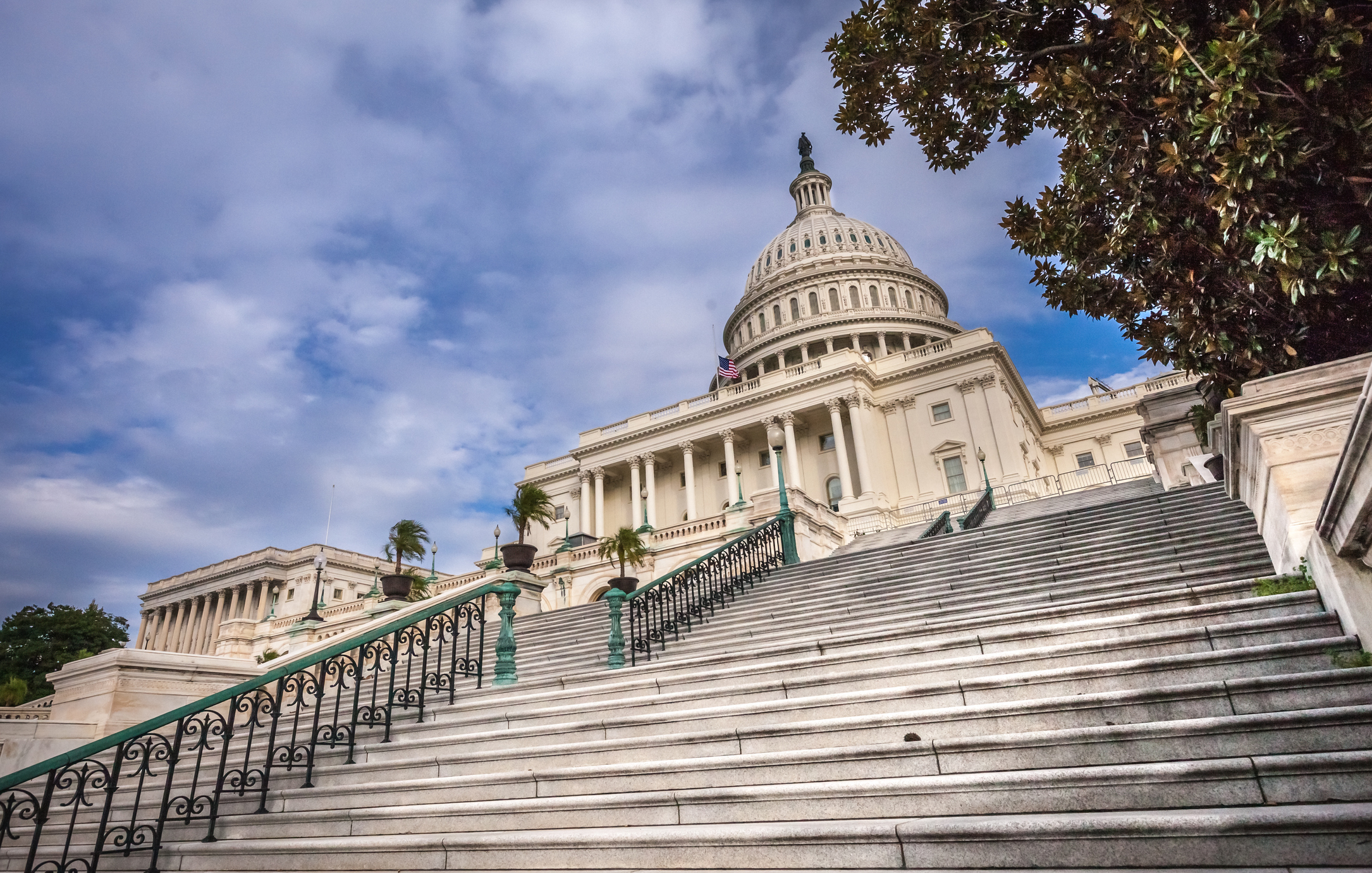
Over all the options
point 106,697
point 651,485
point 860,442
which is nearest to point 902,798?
point 106,697

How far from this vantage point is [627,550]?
24.4m

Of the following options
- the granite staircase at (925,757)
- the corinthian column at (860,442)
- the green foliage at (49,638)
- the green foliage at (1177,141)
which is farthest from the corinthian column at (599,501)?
the green foliage at (1177,141)

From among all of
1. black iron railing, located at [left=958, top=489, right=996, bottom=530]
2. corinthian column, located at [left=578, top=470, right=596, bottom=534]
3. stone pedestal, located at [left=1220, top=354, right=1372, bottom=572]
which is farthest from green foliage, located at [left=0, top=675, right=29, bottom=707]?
corinthian column, located at [left=578, top=470, right=596, bottom=534]

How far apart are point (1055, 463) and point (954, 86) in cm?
5120

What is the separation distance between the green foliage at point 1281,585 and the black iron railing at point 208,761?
7.18 m

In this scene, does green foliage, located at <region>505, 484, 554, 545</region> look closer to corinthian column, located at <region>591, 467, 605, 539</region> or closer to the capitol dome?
corinthian column, located at <region>591, 467, 605, 539</region>

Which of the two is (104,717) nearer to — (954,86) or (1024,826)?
(1024,826)

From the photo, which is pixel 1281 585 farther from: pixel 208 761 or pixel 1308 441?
pixel 208 761

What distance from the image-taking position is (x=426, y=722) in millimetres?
7891

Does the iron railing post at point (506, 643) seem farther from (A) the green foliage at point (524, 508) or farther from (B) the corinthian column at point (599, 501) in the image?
(B) the corinthian column at point (599, 501)

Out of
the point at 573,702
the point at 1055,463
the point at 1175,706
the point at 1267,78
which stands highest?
the point at 1055,463

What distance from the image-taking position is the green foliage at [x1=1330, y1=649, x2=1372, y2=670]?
13.4 feet

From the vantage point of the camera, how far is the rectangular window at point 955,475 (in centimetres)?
4097

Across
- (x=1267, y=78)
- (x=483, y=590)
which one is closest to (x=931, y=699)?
(x=1267, y=78)
